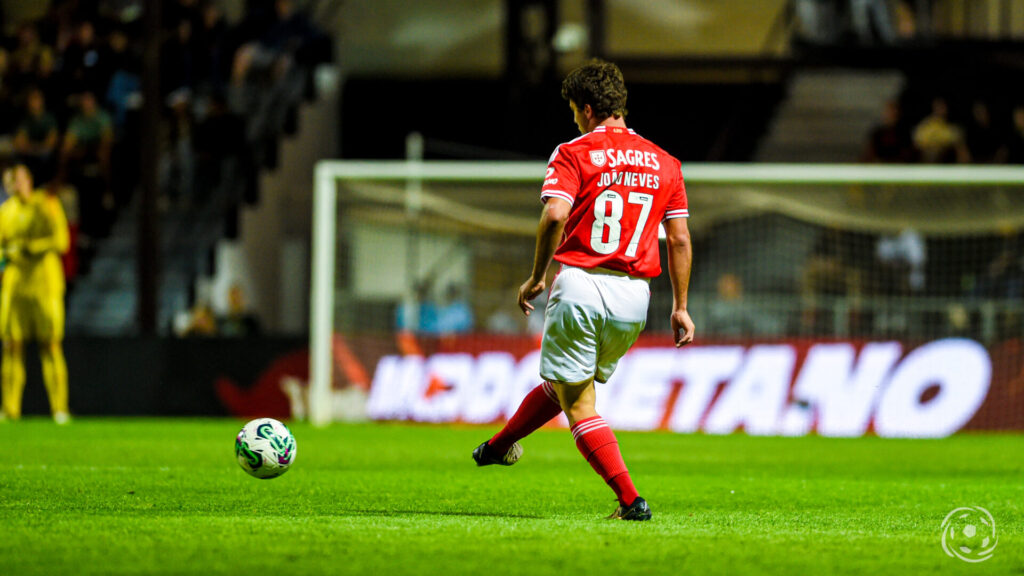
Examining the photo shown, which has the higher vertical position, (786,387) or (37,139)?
(37,139)

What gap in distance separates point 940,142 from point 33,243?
10403 millimetres

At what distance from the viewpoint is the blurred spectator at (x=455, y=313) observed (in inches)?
584

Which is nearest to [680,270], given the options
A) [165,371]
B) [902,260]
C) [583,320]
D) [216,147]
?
[583,320]

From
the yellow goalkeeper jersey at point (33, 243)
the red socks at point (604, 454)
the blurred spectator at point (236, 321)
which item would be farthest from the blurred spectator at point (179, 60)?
the red socks at point (604, 454)

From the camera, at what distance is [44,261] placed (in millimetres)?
12758

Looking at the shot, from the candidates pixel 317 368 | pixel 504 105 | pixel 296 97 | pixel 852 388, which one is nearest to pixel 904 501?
pixel 852 388

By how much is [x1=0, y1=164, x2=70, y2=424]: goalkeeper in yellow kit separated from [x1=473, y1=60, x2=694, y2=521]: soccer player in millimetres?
7932

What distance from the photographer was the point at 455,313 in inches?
587

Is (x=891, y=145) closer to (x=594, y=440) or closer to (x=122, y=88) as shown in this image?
(x=122, y=88)

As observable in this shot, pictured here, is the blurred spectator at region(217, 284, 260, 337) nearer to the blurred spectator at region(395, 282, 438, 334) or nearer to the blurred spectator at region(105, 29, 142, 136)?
the blurred spectator at region(395, 282, 438, 334)

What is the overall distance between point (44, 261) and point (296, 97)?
644 cm

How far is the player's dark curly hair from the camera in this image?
5734 mm

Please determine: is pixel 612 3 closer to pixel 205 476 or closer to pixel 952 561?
pixel 205 476

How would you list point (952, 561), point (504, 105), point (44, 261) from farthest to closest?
point (504, 105), point (44, 261), point (952, 561)
